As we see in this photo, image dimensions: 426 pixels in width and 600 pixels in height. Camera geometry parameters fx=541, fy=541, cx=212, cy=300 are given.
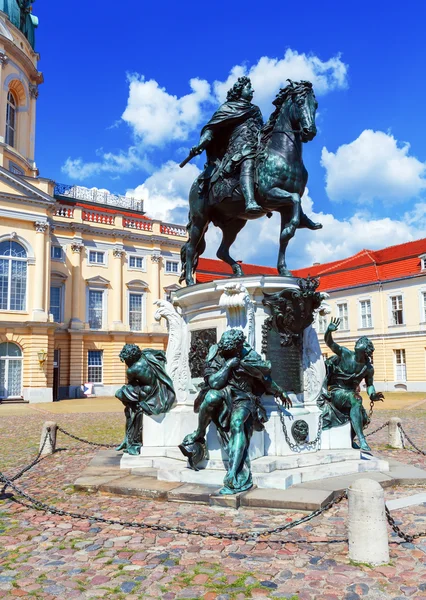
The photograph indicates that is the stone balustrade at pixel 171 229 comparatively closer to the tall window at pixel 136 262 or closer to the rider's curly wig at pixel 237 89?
the tall window at pixel 136 262

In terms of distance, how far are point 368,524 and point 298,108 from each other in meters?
5.22

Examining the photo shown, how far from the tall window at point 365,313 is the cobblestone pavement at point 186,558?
34339 millimetres

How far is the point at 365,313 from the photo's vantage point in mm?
39344

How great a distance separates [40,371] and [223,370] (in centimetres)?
2766

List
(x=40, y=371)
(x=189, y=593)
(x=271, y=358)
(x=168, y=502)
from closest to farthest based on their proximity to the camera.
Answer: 1. (x=189, y=593)
2. (x=168, y=502)
3. (x=271, y=358)
4. (x=40, y=371)

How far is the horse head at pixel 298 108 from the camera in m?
6.87

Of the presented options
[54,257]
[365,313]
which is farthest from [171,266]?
[365,313]

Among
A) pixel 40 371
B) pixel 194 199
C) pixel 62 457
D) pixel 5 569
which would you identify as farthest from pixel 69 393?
pixel 5 569

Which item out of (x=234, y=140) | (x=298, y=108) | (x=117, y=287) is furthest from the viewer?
(x=117, y=287)

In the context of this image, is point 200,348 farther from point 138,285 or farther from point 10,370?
point 138,285

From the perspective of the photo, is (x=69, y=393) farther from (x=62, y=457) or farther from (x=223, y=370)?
(x=223, y=370)

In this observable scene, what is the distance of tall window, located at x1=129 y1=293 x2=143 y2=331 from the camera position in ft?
129

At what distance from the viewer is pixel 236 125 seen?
25.3 feet

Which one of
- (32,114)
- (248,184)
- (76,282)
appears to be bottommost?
(248,184)
